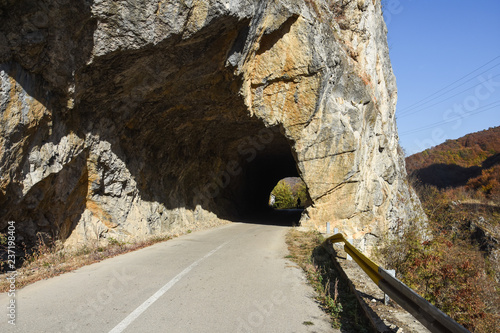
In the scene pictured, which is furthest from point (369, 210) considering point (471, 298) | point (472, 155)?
point (472, 155)

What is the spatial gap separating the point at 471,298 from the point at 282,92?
11450 millimetres

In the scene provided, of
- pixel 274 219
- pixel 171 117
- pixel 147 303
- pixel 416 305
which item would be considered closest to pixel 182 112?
pixel 171 117

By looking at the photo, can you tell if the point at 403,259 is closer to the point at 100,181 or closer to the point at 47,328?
the point at 47,328

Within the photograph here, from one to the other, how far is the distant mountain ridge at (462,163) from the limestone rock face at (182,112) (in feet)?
112

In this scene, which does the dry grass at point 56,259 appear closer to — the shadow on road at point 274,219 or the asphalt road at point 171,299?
the asphalt road at point 171,299

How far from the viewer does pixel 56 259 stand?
748cm

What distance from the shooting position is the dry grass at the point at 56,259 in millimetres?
Result: 5840

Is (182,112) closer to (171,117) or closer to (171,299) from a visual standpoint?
(171,117)

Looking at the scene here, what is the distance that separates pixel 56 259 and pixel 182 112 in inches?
314

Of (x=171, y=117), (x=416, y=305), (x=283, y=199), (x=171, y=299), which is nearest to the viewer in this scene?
(x=416, y=305)

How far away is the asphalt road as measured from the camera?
382 cm

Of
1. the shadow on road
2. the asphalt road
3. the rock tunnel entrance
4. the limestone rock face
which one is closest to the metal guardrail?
the asphalt road

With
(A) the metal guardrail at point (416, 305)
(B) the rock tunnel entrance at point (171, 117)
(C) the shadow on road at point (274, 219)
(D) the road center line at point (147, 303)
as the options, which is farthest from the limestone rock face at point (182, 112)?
(A) the metal guardrail at point (416, 305)

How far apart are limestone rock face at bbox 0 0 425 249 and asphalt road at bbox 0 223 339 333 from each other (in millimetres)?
3202
